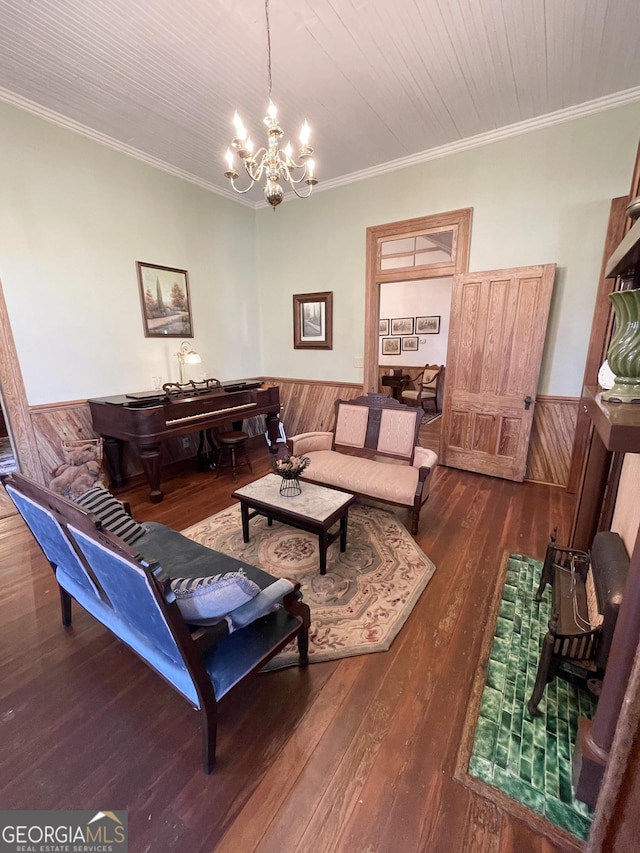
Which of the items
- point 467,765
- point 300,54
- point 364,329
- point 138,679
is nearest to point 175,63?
point 300,54

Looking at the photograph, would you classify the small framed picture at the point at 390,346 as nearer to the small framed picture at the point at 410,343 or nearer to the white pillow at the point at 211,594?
the small framed picture at the point at 410,343

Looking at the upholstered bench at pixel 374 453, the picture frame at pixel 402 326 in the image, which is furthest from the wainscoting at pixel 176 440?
the picture frame at pixel 402 326

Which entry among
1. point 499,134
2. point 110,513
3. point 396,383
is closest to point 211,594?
point 110,513

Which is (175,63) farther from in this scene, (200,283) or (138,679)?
(138,679)

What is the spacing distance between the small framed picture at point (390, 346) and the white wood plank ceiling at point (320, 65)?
4.74 meters

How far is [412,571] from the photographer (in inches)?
91.3

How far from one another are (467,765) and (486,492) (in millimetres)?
2556

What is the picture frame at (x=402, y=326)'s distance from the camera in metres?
7.87

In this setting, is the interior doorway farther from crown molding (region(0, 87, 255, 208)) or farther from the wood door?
crown molding (region(0, 87, 255, 208))

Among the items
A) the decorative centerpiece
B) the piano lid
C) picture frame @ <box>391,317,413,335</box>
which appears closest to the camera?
the decorative centerpiece

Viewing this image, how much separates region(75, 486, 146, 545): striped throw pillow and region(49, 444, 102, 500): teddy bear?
1722 millimetres

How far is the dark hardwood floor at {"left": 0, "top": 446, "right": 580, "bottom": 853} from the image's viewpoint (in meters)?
1.10

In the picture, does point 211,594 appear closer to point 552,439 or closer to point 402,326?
point 552,439

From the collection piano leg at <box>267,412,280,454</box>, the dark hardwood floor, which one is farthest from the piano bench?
the dark hardwood floor
